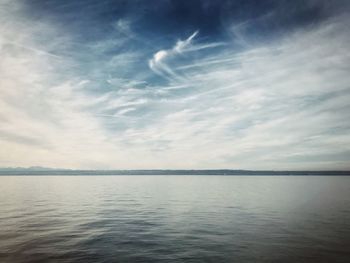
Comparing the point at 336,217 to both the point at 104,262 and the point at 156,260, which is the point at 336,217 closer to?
the point at 156,260

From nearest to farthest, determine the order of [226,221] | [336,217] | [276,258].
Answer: [276,258] → [226,221] → [336,217]

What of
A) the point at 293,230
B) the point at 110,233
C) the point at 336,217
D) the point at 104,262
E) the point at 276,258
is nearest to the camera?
the point at 104,262

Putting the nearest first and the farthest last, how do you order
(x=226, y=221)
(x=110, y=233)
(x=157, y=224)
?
(x=110, y=233), (x=157, y=224), (x=226, y=221)

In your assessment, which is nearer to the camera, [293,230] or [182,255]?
[182,255]

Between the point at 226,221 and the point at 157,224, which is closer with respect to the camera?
the point at 157,224

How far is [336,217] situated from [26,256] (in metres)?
42.9

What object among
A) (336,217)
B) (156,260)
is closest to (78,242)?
(156,260)

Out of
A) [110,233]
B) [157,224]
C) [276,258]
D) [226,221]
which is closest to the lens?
[276,258]

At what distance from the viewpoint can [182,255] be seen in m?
23.0

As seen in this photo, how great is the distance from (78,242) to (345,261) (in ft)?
78.5

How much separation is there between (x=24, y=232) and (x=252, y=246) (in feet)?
83.0

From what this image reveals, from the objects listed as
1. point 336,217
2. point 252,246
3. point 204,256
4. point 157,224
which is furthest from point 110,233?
point 336,217

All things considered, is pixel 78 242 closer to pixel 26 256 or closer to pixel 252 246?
pixel 26 256

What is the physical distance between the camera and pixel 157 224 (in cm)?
3659
